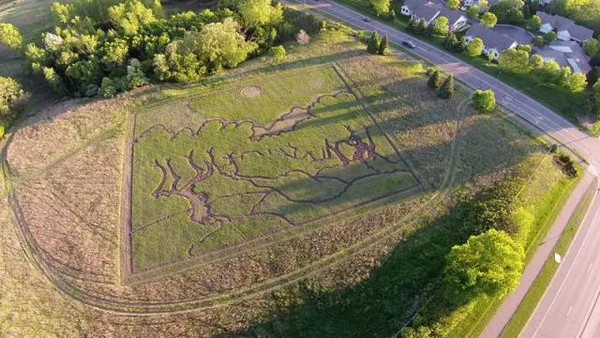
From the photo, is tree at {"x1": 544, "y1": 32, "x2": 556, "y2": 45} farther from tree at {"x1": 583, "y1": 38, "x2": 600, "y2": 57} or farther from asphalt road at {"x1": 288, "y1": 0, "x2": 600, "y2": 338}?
asphalt road at {"x1": 288, "y1": 0, "x2": 600, "y2": 338}

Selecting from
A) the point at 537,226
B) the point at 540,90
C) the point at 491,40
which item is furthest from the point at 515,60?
the point at 537,226

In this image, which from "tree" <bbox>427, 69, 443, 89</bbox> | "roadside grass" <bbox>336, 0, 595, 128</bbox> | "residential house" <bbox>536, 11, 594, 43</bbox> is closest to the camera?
"tree" <bbox>427, 69, 443, 89</bbox>

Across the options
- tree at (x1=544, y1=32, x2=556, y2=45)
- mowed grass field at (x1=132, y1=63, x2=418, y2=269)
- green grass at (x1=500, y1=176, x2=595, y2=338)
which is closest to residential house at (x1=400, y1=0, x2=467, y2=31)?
tree at (x1=544, y1=32, x2=556, y2=45)

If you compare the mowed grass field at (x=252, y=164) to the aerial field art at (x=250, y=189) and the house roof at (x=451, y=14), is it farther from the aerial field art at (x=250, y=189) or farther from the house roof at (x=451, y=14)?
the house roof at (x=451, y=14)

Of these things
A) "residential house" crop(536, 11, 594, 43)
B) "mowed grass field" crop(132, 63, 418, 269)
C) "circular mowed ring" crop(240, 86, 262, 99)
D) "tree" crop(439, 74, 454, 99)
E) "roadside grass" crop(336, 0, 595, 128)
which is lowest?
"mowed grass field" crop(132, 63, 418, 269)

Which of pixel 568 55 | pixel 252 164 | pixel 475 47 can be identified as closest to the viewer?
pixel 252 164

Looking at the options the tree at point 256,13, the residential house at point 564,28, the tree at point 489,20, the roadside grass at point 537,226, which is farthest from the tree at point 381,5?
the roadside grass at point 537,226

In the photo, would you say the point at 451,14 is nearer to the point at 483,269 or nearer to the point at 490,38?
the point at 490,38
